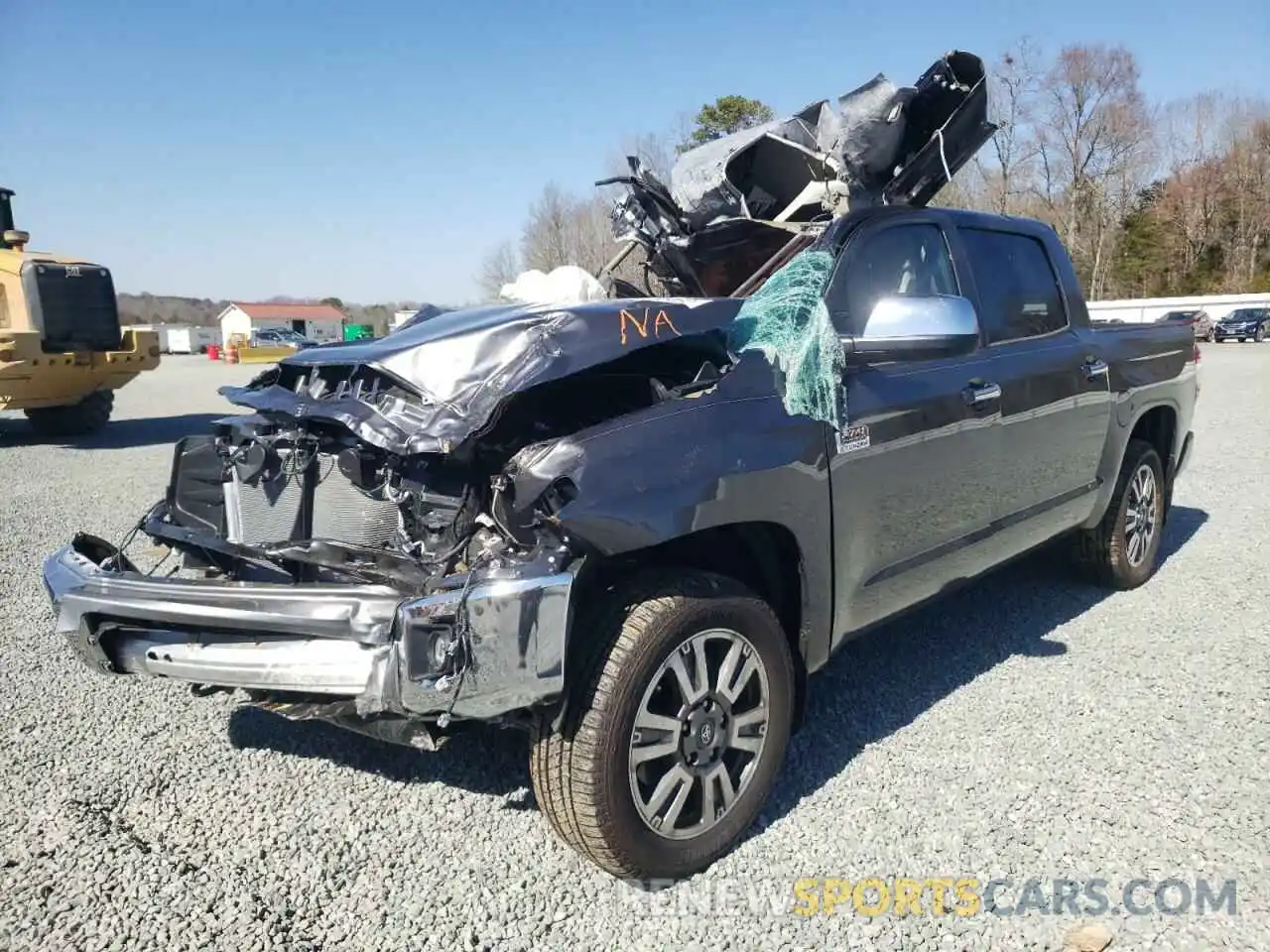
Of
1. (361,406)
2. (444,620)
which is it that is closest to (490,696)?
(444,620)

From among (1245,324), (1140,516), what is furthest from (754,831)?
(1245,324)

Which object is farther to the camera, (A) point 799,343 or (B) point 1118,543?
(B) point 1118,543

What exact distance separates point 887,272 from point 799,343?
31.5 inches

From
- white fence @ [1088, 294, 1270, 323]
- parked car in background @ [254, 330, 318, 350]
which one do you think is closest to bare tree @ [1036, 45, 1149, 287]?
white fence @ [1088, 294, 1270, 323]

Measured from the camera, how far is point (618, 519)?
2.18 metres

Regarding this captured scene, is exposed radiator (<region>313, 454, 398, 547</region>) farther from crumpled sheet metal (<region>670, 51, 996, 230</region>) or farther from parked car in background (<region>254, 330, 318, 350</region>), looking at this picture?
parked car in background (<region>254, 330, 318, 350</region>)

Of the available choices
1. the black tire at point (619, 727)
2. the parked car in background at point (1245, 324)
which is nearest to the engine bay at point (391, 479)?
the black tire at point (619, 727)

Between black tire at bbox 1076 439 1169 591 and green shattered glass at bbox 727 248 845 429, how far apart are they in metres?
2.61

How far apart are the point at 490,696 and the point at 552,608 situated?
25cm

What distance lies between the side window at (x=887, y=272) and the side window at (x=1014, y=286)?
25 cm

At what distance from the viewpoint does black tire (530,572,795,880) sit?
2.21 metres

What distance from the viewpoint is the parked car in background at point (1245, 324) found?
3547 centimetres

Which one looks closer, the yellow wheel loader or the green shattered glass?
the green shattered glass

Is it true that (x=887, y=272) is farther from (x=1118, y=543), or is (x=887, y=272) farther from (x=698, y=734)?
(x=1118, y=543)
